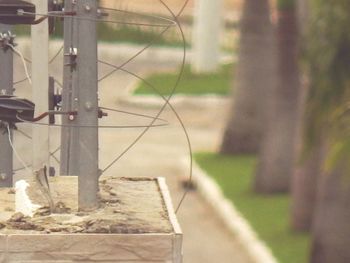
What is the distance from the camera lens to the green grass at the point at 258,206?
12430mm

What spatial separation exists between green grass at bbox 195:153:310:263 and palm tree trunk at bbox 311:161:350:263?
22.9 inches

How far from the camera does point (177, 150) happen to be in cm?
2038

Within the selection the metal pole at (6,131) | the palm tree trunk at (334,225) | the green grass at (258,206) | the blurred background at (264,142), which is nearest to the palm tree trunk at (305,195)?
the blurred background at (264,142)

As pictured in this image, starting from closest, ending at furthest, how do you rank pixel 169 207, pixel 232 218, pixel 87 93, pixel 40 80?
1. pixel 87 93
2. pixel 169 207
3. pixel 40 80
4. pixel 232 218

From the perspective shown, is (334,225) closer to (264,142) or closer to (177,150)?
(264,142)

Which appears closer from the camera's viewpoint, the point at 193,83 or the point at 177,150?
the point at 177,150

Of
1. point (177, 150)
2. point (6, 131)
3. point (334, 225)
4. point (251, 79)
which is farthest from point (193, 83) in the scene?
point (6, 131)

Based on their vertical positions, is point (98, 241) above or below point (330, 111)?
above

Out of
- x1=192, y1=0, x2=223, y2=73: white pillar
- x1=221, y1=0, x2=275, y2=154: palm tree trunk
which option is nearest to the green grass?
x1=221, y1=0, x2=275, y2=154: palm tree trunk

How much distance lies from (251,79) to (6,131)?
558 inches

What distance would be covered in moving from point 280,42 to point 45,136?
36.4ft

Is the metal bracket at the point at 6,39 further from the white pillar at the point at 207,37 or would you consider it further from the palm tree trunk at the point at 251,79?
the white pillar at the point at 207,37

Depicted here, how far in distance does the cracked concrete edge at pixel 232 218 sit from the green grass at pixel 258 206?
0.22 feet

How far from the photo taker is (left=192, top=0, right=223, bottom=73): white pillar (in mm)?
28172
